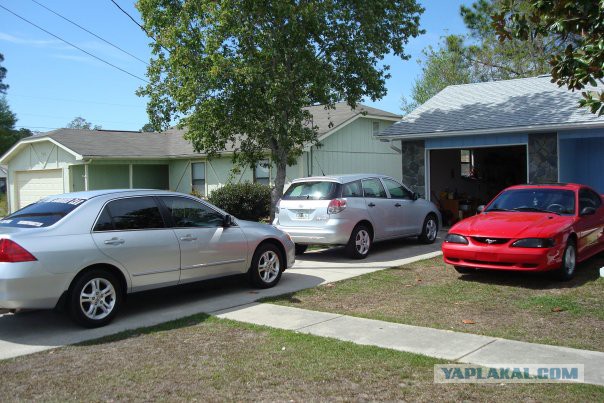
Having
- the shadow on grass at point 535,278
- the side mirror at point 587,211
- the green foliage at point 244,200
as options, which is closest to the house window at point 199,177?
the green foliage at point 244,200

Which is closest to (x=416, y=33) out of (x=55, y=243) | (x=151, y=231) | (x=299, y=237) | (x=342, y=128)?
(x=342, y=128)

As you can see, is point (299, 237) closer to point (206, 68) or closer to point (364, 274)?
point (364, 274)

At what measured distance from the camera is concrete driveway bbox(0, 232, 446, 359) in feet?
→ 21.0

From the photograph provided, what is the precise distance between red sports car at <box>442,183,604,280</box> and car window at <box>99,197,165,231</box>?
4.56 metres

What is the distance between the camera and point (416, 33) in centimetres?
1684

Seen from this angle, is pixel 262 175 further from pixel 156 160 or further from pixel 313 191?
pixel 313 191

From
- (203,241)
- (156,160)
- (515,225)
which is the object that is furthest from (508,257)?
(156,160)

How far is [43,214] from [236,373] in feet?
11.3

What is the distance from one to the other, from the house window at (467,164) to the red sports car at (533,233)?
9774mm

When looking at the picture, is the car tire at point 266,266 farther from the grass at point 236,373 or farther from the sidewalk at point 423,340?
the grass at point 236,373

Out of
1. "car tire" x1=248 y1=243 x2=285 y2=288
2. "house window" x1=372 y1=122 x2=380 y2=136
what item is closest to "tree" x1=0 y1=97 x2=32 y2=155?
"house window" x1=372 y1=122 x2=380 y2=136

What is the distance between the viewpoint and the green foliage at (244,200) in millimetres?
19359

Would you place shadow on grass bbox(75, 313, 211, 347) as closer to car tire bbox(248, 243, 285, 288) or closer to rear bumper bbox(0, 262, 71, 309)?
rear bumper bbox(0, 262, 71, 309)

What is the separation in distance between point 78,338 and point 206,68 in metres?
9.62
